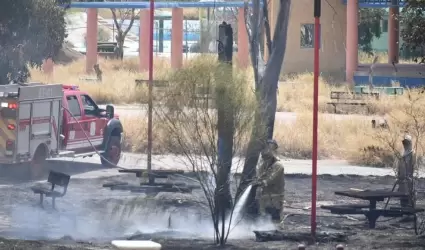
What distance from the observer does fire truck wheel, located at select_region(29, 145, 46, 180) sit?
19812 mm

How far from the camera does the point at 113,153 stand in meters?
22.3

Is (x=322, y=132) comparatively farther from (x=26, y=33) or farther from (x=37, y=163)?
(x=37, y=163)

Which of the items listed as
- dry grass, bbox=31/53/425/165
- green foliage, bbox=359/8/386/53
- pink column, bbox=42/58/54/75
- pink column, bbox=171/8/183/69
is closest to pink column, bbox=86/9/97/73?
pink column, bbox=171/8/183/69

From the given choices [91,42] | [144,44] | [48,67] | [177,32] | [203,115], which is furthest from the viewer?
[91,42]

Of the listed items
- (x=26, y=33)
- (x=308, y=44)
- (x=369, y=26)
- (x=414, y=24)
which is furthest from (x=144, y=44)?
(x=414, y=24)

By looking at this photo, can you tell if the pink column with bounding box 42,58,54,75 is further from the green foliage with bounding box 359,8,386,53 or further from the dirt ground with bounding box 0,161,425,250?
the dirt ground with bounding box 0,161,425,250

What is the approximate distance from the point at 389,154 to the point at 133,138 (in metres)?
5.91

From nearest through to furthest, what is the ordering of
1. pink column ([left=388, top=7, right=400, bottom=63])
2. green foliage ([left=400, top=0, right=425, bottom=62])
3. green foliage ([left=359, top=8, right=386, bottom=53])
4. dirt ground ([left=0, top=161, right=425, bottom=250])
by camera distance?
1. dirt ground ([left=0, top=161, right=425, bottom=250])
2. green foliage ([left=400, top=0, right=425, bottom=62])
3. pink column ([left=388, top=7, right=400, bottom=63])
4. green foliage ([left=359, top=8, right=386, bottom=53])

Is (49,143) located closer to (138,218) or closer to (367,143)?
(138,218)

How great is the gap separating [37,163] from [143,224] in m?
5.28

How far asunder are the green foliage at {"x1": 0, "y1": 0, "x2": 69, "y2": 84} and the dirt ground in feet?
23.5

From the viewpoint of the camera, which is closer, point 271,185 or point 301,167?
point 271,185

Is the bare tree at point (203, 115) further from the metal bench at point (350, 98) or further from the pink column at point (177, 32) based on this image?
the pink column at point (177, 32)

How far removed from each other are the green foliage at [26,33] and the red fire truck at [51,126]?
3.69 metres
